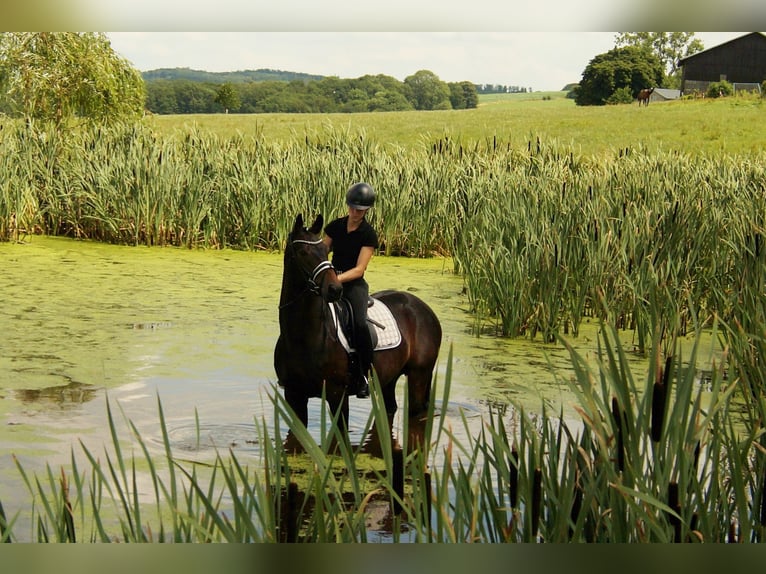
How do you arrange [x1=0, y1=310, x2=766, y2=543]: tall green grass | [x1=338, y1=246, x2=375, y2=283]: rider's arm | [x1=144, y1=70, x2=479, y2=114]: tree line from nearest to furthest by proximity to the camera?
1. [x1=0, y1=310, x2=766, y2=543]: tall green grass
2. [x1=338, y1=246, x2=375, y2=283]: rider's arm
3. [x1=144, y1=70, x2=479, y2=114]: tree line

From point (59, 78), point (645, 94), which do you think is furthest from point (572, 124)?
point (59, 78)

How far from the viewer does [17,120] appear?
11750 mm

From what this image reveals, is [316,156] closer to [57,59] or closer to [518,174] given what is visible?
[518,174]

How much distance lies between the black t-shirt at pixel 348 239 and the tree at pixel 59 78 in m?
8.76

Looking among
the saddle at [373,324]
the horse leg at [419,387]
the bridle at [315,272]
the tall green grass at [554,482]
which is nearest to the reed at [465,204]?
the horse leg at [419,387]

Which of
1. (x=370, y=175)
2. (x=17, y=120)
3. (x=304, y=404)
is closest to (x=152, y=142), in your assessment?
(x=17, y=120)

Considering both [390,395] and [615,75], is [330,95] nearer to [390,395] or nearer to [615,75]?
[615,75]

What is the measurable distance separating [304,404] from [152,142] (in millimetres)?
7302

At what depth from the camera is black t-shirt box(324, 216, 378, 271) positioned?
4.07m

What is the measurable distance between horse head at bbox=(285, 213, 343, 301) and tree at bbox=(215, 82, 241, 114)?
4430mm

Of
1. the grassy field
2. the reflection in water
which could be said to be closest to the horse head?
the reflection in water

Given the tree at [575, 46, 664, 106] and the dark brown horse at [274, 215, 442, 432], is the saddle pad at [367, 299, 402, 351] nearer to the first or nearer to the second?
the dark brown horse at [274, 215, 442, 432]

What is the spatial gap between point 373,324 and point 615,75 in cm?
789

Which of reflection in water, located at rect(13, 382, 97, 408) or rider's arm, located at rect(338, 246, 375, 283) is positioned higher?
rider's arm, located at rect(338, 246, 375, 283)
